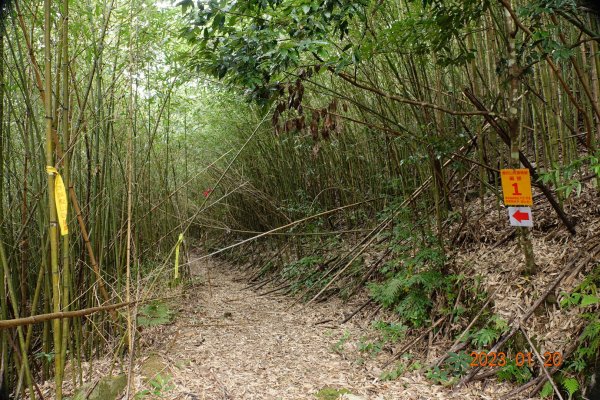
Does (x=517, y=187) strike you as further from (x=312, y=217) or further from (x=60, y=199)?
(x=60, y=199)

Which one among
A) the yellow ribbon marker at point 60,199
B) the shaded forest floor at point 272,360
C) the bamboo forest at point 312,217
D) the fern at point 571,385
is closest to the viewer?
the yellow ribbon marker at point 60,199

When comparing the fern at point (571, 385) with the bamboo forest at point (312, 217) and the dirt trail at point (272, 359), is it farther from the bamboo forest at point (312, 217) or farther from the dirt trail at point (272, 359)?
the dirt trail at point (272, 359)

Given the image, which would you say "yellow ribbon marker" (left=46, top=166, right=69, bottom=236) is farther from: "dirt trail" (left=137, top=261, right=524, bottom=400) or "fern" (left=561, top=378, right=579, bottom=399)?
"fern" (left=561, top=378, right=579, bottom=399)

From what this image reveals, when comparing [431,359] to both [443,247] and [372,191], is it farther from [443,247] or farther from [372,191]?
[372,191]

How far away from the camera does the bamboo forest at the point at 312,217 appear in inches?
72.8

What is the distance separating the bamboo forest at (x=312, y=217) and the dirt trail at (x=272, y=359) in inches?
0.8

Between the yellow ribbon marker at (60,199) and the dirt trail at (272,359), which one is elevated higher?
the yellow ribbon marker at (60,199)

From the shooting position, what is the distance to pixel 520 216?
2035 mm


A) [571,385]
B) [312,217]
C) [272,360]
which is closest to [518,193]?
[571,385]

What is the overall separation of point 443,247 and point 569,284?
1.02 metres

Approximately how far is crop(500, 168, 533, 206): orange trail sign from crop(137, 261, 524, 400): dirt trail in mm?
958

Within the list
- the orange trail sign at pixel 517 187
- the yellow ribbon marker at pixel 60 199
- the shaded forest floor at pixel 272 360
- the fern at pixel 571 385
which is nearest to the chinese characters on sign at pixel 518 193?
the orange trail sign at pixel 517 187

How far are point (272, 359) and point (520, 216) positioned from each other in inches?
72.4

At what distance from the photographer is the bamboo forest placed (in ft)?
6.07
